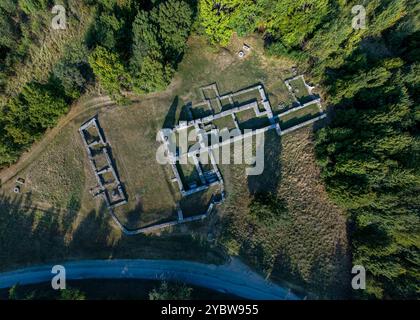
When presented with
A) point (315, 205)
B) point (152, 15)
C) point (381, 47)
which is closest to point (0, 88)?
point (152, 15)

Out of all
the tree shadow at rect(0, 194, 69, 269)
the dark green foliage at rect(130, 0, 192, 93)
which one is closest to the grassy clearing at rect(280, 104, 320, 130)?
the dark green foliage at rect(130, 0, 192, 93)

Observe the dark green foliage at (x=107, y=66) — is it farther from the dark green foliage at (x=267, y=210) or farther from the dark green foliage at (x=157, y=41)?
the dark green foliage at (x=267, y=210)

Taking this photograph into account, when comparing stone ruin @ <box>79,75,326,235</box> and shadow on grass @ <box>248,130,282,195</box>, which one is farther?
shadow on grass @ <box>248,130,282,195</box>

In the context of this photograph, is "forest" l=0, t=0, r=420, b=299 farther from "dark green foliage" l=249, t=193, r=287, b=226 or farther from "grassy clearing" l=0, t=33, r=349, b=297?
"grassy clearing" l=0, t=33, r=349, b=297

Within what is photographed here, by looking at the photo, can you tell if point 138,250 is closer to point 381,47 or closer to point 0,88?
point 0,88

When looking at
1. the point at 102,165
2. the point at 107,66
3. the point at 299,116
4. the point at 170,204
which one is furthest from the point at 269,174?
the point at 107,66

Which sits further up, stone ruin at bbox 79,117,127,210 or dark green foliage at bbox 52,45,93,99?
dark green foliage at bbox 52,45,93,99

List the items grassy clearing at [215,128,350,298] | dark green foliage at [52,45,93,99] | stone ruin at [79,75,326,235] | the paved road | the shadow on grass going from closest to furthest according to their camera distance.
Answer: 1. dark green foliage at [52,45,93,99]
2. grassy clearing at [215,128,350,298]
3. the paved road
4. stone ruin at [79,75,326,235]
5. the shadow on grass

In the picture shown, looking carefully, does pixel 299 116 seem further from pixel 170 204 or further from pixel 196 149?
pixel 170 204
